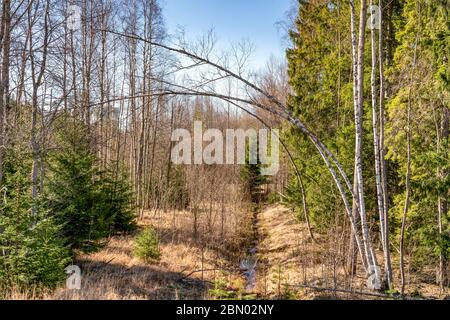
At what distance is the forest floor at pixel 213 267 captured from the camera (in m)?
5.71

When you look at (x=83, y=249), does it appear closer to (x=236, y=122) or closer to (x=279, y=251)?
(x=279, y=251)

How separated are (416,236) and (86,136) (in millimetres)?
7984

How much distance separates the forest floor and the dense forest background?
15 cm

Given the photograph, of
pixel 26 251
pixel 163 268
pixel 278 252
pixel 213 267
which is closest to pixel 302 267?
pixel 213 267

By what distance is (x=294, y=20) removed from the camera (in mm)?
13734

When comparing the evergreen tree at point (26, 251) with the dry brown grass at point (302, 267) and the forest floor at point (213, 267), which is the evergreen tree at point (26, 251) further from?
the dry brown grass at point (302, 267)

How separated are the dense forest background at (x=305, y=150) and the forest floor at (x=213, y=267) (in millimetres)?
154


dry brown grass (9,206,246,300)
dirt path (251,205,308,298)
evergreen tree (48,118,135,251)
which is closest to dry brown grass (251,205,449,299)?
dirt path (251,205,308,298)

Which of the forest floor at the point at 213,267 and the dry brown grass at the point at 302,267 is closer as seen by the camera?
the forest floor at the point at 213,267

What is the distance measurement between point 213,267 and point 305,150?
5431mm

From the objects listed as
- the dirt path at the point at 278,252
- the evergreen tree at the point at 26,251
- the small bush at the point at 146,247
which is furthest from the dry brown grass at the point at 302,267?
the evergreen tree at the point at 26,251

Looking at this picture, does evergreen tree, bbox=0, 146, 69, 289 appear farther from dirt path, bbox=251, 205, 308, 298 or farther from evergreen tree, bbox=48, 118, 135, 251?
dirt path, bbox=251, 205, 308, 298

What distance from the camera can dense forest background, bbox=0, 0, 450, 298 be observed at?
14.8ft

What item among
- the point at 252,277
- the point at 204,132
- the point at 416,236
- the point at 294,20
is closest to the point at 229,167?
the point at 204,132
